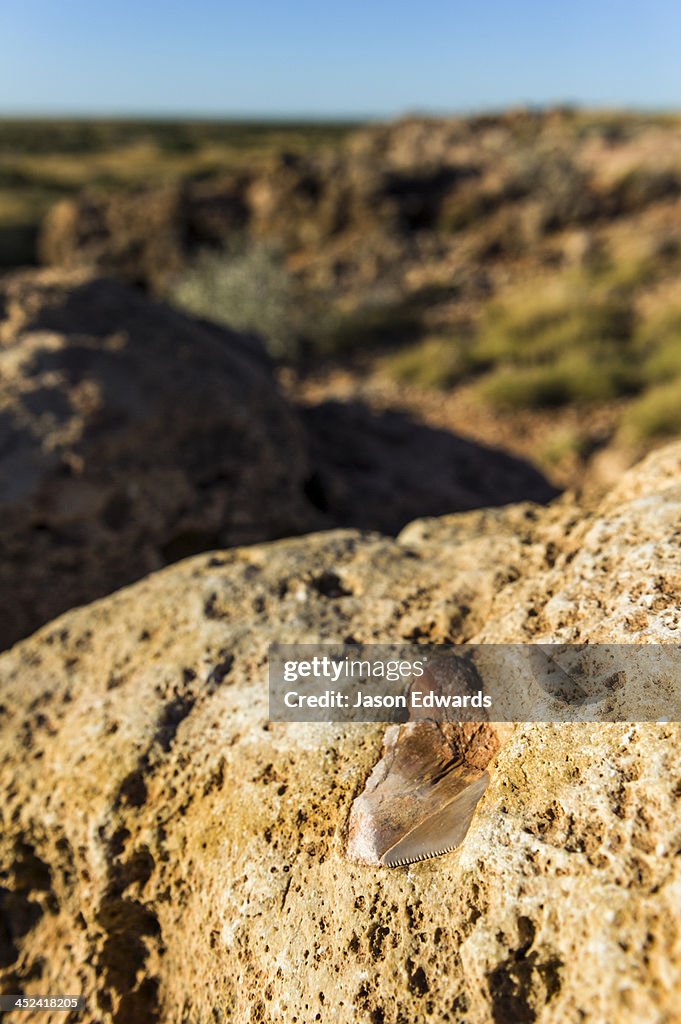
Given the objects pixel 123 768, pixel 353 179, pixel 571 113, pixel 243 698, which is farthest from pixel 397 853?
pixel 571 113

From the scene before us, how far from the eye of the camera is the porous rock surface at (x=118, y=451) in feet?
8.14

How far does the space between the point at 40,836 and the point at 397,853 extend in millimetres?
844

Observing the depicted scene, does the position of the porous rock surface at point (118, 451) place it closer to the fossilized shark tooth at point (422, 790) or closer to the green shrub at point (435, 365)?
the fossilized shark tooth at point (422, 790)

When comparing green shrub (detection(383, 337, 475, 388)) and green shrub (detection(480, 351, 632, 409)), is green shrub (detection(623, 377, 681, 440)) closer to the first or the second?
green shrub (detection(480, 351, 632, 409))

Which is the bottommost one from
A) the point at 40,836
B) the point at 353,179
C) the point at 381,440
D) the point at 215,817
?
the point at 40,836

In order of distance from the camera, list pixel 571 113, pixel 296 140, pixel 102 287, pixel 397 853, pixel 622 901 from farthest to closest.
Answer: pixel 296 140
pixel 571 113
pixel 102 287
pixel 397 853
pixel 622 901

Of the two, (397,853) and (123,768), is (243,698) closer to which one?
(123,768)

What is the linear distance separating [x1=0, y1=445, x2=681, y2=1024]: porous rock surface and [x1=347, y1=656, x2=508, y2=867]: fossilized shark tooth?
0.03m

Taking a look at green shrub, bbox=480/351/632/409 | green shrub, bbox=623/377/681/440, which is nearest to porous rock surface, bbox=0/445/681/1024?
green shrub, bbox=623/377/681/440

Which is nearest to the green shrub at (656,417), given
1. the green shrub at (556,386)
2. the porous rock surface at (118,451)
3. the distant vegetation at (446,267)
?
the distant vegetation at (446,267)

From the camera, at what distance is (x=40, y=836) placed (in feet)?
4.96

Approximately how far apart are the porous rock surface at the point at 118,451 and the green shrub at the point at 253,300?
5.39m

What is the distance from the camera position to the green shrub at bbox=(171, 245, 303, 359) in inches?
337

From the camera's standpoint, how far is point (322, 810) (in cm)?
123
